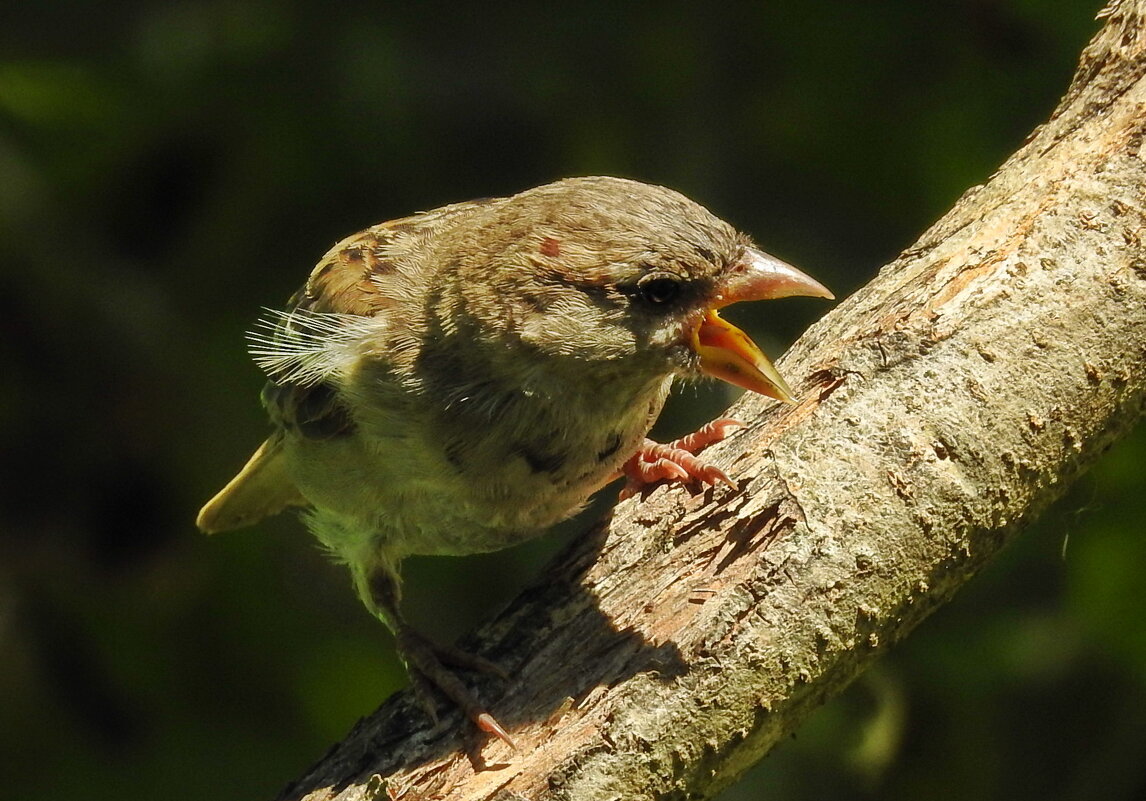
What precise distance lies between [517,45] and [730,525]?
10.1 feet

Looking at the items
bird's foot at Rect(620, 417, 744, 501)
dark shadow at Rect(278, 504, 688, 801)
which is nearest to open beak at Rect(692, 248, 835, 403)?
bird's foot at Rect(620, 417, 744, 501)

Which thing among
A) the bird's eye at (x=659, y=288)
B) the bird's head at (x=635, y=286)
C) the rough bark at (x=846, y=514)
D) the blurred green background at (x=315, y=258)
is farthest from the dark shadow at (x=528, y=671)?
the blurred green background at (x=315, y=258)

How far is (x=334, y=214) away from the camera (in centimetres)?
575

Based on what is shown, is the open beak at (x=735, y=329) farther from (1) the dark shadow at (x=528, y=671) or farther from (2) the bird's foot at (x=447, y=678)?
(2) the bird's foot at (x=447, y=678)

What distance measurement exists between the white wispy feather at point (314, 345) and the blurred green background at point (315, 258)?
1.35 meters

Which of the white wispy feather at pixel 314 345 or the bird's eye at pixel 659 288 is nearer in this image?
the bird's eye at pixel 659 288

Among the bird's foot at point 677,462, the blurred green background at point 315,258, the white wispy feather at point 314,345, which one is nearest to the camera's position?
the bird's foot at point 677,462

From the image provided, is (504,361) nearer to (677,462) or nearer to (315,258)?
(677,462)

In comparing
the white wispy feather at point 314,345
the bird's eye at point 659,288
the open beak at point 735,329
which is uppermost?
the white wispy feather at point 314,345

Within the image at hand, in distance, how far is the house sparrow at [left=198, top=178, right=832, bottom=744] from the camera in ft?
11.3

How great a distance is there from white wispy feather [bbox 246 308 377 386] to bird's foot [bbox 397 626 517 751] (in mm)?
826

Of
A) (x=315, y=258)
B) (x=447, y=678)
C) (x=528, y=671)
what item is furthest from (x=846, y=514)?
(x=315, y=258)

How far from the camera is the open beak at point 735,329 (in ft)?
11.3

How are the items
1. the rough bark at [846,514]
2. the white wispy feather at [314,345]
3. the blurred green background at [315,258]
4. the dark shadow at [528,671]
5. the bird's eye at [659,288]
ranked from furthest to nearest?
1. the blurred green background at [315,258]
2. the white wispy feather at [314,345]
3. the bird's eye at [659,288]
4. the dark shadow at [528,671]
5. the rough bark at [846,514]
